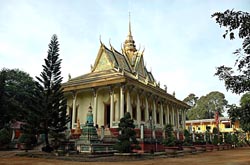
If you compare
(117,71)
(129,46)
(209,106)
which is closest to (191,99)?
(209,106)

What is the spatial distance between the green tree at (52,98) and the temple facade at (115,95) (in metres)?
4.97

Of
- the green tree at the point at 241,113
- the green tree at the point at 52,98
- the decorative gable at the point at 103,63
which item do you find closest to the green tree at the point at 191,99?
the decorative gable at the point at 103,63

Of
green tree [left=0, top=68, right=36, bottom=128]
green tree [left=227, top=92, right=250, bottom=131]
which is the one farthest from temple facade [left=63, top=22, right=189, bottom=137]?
green tree [left=227, top=92, right=250, bottom=131]

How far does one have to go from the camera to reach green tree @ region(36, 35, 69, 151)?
16.3 m

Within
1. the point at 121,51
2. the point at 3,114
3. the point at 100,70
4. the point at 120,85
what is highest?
the point at 121,51

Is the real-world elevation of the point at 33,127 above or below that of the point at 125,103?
below

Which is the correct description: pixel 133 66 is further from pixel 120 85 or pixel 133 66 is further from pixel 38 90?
pixel 38 90

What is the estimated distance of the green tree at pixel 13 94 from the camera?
82.0ft

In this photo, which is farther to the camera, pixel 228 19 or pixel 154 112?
pixel 154 112

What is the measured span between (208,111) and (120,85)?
46803mm

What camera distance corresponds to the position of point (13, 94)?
94.6 ft

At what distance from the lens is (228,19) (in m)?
4.72

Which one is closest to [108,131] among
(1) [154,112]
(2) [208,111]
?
(1) [154,112]

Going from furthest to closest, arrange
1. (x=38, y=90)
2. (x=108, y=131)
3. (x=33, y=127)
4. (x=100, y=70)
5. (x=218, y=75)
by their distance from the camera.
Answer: (x=100, y=70), (x=108, y=131), (x=38, y=90), (x=33, y=127), (x=218, y=75)
